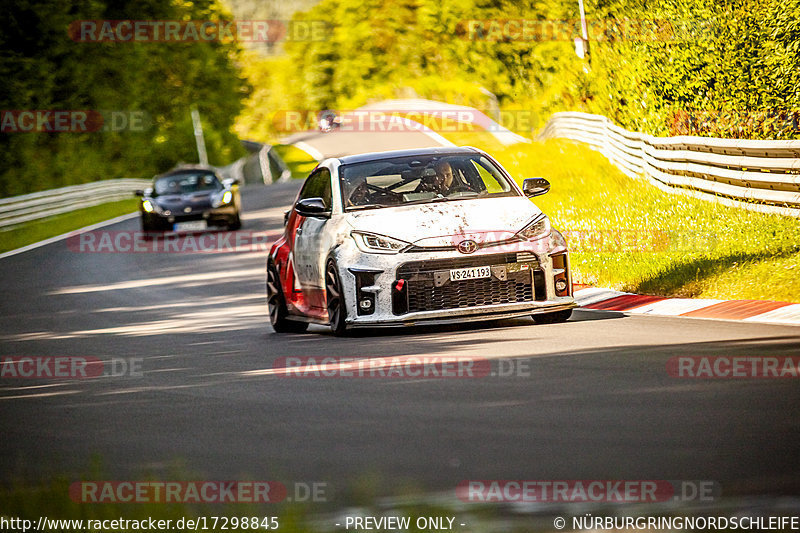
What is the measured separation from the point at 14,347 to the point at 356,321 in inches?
174

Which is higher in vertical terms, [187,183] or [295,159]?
[187,183]

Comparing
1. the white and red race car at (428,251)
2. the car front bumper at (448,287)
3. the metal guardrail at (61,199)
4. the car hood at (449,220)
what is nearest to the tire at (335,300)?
the white and red race car at (428,251)

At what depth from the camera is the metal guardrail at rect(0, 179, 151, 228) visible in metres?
34.8

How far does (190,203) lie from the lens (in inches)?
1121

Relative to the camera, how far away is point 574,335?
10203 mm

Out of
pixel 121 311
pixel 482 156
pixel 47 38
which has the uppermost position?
pixel 47 38

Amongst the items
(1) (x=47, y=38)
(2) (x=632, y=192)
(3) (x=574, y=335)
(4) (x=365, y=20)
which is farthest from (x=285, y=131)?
(3) (x=574, y=335)

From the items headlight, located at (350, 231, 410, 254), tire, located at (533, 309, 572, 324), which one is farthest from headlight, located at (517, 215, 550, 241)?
headlight, located at (350, 231, 410, 254)

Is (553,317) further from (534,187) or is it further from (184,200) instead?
(184,200)

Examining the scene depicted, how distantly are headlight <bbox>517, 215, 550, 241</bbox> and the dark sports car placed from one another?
60.1 ft

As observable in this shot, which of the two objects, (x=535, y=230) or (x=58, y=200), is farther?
(x=58, y=200)

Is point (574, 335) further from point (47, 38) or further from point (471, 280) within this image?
point (47, 38)

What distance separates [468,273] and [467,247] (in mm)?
217

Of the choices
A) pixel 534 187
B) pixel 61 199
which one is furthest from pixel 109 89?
pixel 534 187
